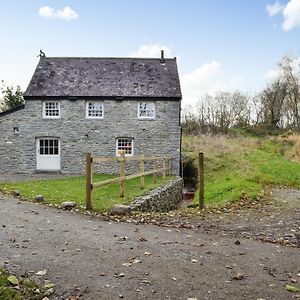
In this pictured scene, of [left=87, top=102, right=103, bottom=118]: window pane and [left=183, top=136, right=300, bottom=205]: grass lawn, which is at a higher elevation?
[left=87, top=102, right=103, bottom=118]: window pane

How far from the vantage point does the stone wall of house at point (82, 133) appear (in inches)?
975

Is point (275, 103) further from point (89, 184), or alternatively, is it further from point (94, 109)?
point (89, 184)

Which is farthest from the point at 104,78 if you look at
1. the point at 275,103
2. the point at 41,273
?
the point at 275,103

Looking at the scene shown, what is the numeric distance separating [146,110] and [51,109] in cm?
616

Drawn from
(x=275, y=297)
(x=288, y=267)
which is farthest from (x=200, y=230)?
(x=275, y=297)

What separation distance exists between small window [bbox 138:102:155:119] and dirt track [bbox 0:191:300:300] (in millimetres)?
16488

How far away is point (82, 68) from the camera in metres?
26.6

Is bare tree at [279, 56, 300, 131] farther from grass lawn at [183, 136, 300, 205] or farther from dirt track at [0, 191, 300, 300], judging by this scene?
dirt track at [0, 191, 300, 300]

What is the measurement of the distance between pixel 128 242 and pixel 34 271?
2.12 meters

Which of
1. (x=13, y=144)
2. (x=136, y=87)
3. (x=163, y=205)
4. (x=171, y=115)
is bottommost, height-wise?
(x=163, y=205)

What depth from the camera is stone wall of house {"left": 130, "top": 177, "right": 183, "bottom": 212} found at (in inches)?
467

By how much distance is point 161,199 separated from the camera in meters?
14.8

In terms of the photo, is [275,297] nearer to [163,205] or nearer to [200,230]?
[200,230]

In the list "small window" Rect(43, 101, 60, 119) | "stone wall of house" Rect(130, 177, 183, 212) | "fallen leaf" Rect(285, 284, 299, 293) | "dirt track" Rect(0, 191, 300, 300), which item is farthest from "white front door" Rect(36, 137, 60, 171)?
"fallen leaf" Rect(285, 284, 299, 293)
